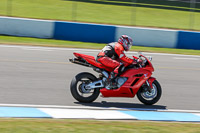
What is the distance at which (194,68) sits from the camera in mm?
15797

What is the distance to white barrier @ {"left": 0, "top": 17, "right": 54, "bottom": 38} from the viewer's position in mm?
19406

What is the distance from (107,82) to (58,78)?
2.99 metres

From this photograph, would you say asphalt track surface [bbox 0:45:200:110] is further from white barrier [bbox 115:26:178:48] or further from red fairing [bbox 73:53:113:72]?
white barrier [bbox 115:26:178:48]

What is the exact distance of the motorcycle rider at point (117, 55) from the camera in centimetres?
911

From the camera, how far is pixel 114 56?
9328 millimetres

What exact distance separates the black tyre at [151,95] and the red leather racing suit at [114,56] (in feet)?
2.37

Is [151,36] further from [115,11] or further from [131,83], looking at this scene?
[131,83]

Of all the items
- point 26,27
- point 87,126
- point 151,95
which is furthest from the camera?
point 26,27

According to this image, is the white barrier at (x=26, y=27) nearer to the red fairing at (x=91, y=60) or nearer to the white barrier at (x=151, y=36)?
the white barrier at (x=151, y=36)

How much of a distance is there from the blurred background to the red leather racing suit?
14219mm

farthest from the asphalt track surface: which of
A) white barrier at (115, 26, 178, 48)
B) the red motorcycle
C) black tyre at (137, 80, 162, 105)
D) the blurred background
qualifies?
the blurred background

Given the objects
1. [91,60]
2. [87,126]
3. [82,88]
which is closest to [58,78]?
[82,88]

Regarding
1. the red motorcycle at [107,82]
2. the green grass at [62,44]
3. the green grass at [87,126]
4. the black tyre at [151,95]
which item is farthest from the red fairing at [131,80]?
the green grass at [62,44]

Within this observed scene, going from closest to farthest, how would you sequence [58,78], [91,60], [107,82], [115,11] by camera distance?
1. [91,60]
2. [107,82]
3. [58,78]
4. [115,11]
